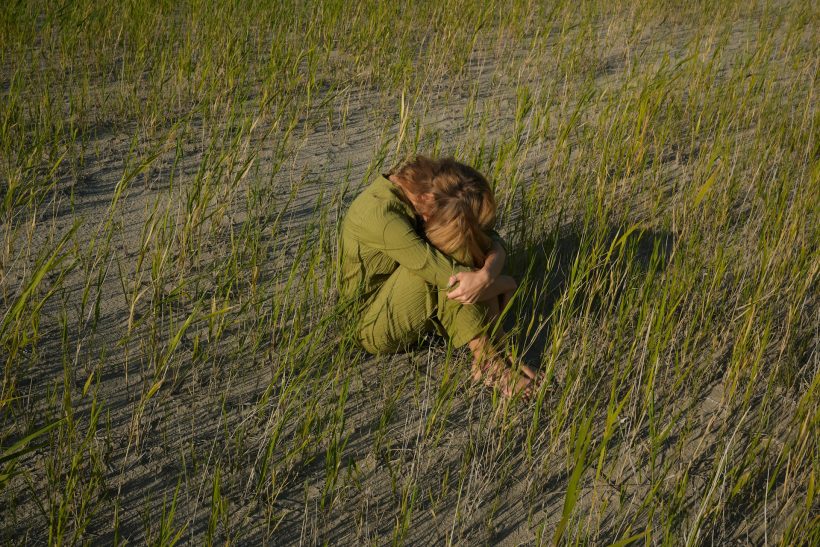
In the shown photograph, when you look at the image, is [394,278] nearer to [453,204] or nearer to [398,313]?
[398,313]

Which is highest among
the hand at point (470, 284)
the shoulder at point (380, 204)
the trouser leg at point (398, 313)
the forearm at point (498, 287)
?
the shoulder at point (380, 204)

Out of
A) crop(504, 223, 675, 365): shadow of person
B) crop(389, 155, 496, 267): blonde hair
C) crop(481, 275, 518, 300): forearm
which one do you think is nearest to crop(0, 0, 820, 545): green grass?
crop(504, 223, 675, 365): shadow of person

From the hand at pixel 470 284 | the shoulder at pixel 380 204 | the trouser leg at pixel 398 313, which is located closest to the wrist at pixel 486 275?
the hand at pixel 470 284

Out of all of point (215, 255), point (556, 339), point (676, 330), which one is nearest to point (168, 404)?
point (215, 255)

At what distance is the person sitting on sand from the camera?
2.06 meters

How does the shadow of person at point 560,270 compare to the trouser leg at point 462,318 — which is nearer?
the trouser leg at point 462,318

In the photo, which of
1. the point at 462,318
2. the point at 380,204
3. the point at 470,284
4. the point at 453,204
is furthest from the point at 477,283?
the point at 380,204

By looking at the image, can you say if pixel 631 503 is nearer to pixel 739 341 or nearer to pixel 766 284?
pixel 739 341

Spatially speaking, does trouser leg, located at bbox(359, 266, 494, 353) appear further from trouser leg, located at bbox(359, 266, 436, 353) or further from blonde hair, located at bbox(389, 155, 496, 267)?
blonde hair, located at bbox(389, 155, 496, 267)

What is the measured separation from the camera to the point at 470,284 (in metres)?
2.06

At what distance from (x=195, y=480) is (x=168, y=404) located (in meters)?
0.28

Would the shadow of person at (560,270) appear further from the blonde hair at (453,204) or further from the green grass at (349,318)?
the blonde hair at (453,204)

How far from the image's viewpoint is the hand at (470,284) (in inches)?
80.8

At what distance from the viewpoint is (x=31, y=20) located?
366 cm
